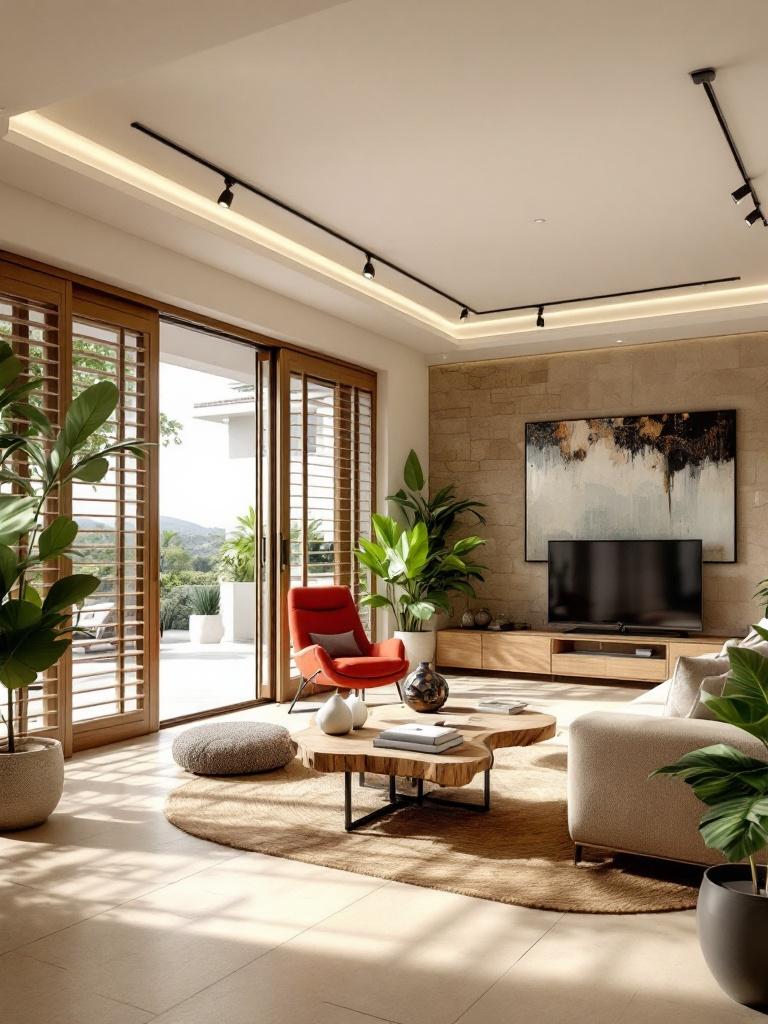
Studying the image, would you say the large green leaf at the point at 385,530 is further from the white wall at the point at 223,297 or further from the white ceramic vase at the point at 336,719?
the white ceramic vase at the point at 336,719

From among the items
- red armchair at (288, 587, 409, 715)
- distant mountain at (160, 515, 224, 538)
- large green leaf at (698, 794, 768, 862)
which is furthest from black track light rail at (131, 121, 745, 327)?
distant mountain at (160, 515, 224, 538)

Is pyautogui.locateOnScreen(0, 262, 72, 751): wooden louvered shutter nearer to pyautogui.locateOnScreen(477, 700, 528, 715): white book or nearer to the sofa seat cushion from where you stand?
the sofa seat cushion

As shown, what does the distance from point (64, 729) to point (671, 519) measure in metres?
5.02

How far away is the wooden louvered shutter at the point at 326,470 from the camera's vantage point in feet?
22.7

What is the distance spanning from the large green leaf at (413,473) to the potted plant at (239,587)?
3.31 meters

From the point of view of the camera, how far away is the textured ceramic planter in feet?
11.9

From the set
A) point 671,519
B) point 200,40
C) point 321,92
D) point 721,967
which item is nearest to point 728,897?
point 721,967

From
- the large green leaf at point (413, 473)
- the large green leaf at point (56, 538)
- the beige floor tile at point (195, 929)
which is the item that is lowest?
the beige floor tile at point (195, 929)

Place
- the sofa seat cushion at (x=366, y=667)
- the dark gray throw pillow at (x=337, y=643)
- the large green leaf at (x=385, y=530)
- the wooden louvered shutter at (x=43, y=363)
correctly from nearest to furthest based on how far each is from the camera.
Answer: the wooden louvered shutter at (x=43, y=363), the sofa seat cushion at (x=366, y=667), the dark gray throw pillow at (x=337, y=643), the large green leaf at (x=385, y=530)

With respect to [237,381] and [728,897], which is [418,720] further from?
[237,381]

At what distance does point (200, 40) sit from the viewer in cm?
305

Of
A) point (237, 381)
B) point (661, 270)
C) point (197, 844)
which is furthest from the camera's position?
point (237, 381)

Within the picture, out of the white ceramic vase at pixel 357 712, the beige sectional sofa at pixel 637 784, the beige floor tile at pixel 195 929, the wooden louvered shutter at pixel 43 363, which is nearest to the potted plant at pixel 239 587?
the wooden louvered shutter at pixel 43 363

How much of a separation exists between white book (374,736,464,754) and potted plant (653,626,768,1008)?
4.28 feet
